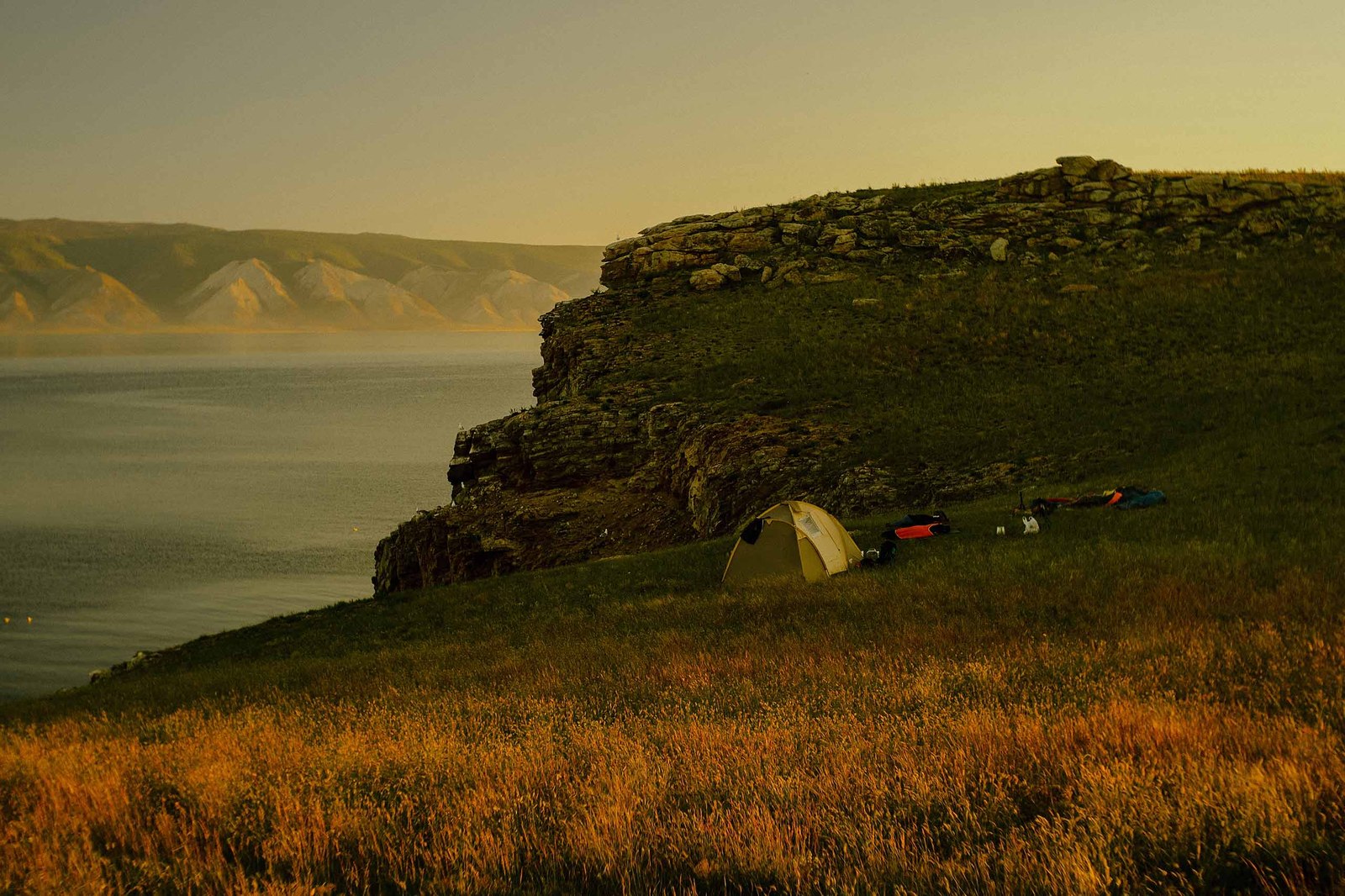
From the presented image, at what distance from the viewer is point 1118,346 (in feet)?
133

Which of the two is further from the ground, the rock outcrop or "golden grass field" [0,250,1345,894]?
the rock outcrop

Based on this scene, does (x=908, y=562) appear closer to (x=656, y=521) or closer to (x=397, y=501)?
(x=656, y=521)

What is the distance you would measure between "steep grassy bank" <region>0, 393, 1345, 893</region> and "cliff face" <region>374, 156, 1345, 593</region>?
15443mm

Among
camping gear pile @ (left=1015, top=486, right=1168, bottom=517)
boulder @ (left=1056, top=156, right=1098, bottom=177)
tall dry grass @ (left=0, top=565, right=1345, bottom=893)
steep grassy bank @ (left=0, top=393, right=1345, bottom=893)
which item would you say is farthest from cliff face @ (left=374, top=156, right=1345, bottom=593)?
tall dry grass @ (left=0, top=565, right=1345, bottom=893)

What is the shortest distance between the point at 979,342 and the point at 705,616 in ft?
96.7

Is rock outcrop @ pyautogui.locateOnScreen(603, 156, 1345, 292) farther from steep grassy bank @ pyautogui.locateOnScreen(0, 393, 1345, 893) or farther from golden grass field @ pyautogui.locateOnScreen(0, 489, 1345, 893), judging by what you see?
golden grass field @ pyautogui.locateOnScreen(0, 489, 1345, 893)

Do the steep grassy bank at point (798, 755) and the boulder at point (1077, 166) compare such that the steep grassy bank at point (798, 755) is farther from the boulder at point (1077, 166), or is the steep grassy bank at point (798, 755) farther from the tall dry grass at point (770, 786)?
the boulder at point (1077, 166)

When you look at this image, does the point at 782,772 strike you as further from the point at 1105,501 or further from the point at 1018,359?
the point at 1018,359

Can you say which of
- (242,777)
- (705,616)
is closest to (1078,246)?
(705,616)

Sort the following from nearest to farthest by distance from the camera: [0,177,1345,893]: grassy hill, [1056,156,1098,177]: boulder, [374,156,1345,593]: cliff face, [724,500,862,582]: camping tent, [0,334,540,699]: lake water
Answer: [0,177,1345,893]: grassy hill < [724,500,862,582]: camping tent < [374,156,1345,593]: cliff face < [0,334,540,699]: lake water < [1056,156,1098,177]: boulder

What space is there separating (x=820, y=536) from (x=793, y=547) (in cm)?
72

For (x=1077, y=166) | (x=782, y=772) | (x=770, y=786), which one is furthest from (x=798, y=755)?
(x=1077, y=166)

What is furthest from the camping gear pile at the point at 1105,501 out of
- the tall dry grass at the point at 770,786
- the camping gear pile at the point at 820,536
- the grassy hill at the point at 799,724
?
the tall dry grass at the point at 770,786

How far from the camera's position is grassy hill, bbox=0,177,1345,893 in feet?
20.3
